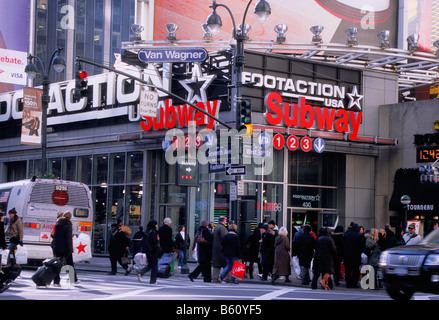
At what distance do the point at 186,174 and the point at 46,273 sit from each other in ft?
30.0

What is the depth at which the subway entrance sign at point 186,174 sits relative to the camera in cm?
2561

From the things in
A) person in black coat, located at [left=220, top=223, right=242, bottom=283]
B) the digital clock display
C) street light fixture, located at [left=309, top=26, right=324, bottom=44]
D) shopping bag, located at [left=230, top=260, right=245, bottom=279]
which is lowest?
shopping bag, located at [left=230, top=260, right=245, bottom=279]

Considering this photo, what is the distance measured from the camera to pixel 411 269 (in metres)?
14.0

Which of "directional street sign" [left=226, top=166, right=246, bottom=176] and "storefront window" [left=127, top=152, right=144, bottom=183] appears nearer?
"directional street sign" [left=226, top=166, right=246, bottom=176]

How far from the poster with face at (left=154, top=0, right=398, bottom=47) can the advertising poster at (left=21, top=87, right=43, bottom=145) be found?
30.5 feet

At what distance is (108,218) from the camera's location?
3872 cm

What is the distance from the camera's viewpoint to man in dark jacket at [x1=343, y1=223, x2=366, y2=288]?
21.3 metres

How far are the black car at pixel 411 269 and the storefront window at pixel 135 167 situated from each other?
75.3 feet

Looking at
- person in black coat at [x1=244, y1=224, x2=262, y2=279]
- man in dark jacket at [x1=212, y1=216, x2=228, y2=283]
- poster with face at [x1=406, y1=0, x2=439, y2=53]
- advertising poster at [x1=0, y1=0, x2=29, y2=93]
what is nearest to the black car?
man in dark jacket at [x1=212, y1=216, x2=228, y2=283]

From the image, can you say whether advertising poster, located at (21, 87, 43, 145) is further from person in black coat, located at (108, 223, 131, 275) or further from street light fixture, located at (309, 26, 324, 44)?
street light fixture, located at (309, 26, 324, 44)

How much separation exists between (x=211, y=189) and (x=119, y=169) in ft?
22.5

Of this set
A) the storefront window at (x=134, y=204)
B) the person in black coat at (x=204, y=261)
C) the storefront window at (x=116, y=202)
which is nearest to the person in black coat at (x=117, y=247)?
the person in black coat at (x=204, y=261)
